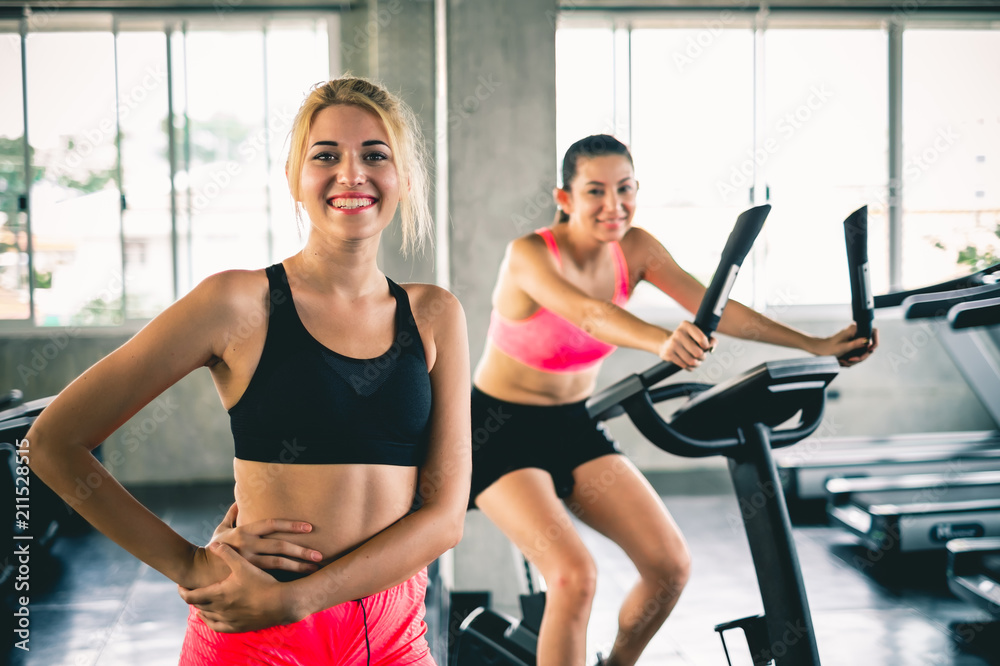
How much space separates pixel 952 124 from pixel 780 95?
1338 millimetres

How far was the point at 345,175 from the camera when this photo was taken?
3.57ft

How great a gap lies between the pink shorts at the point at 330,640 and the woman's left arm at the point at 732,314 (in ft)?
3.42

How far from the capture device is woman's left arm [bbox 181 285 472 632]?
962 mm

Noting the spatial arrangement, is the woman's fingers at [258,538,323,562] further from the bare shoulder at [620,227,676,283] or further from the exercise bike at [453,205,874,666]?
the bare shoulder at [620,227,676,283]

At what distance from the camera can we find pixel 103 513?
96 cm

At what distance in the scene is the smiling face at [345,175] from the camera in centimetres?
109

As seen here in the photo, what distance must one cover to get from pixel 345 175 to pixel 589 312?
2.74ft

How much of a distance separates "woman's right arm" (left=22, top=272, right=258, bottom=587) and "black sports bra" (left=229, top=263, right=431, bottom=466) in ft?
0.31

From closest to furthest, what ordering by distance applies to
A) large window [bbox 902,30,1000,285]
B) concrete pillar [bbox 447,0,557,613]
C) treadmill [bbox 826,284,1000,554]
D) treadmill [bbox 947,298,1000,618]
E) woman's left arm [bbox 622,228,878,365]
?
woman's left arm [bbox 622,228,878,365]
treadmill [bbox 947,298,1000,618]
concrete pillar [bbox 447,0,557,613]
treadmill [bbox 826,284,1000,554]
large window [bbox 902,30,1000,285]

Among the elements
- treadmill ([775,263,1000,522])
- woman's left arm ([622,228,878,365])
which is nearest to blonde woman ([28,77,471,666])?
woman's left arm ([622,228,878,365])

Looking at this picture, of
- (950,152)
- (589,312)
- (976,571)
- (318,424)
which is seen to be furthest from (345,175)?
(950,152)

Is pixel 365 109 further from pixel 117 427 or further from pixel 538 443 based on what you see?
pixel 538 443

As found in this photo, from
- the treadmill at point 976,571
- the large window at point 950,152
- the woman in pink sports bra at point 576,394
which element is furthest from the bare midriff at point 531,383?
the large window at point 950,152

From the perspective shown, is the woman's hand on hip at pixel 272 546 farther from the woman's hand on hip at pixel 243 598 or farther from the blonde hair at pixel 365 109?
the blonde hair at pixel 365 109
